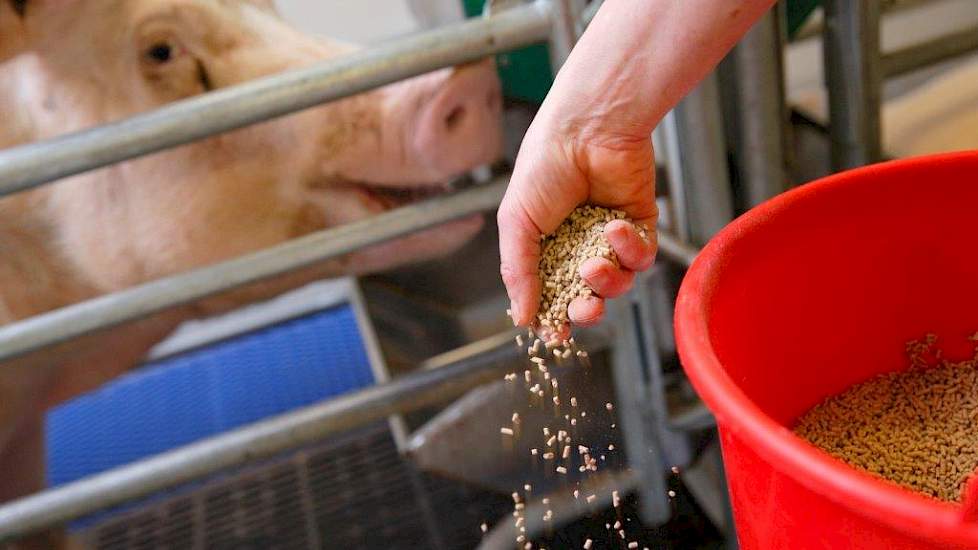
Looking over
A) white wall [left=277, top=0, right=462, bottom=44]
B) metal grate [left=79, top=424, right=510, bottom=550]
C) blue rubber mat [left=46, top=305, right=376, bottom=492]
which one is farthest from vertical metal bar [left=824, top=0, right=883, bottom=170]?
blue rubber mat [left=46, top=305, right=376, bottom=492]

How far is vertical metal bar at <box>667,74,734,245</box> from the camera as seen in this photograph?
0.94 metres

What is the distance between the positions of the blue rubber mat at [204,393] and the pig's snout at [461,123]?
0.99m

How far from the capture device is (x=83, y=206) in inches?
44.1

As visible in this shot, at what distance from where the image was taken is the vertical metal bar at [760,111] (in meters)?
0.93

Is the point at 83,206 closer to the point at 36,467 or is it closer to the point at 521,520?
the point at 36,467

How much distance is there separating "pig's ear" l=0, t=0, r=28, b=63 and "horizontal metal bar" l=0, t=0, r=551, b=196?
209 mm

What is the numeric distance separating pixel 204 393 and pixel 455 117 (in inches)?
48.6

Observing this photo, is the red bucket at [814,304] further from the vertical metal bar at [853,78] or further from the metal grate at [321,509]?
the metal grate at [321,509]

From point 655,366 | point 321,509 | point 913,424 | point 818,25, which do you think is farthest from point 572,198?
point 818,25

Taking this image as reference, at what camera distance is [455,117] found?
106 centimetres

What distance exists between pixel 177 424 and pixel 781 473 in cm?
169

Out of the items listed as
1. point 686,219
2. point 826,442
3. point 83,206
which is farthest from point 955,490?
point 83,206

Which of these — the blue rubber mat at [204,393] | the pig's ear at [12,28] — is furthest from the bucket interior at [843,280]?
the blue rubber mat at [204,393]

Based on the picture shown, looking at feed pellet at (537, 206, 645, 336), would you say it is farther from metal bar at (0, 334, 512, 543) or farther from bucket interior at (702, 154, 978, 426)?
metal bar at (0, 334, 512, 543)
